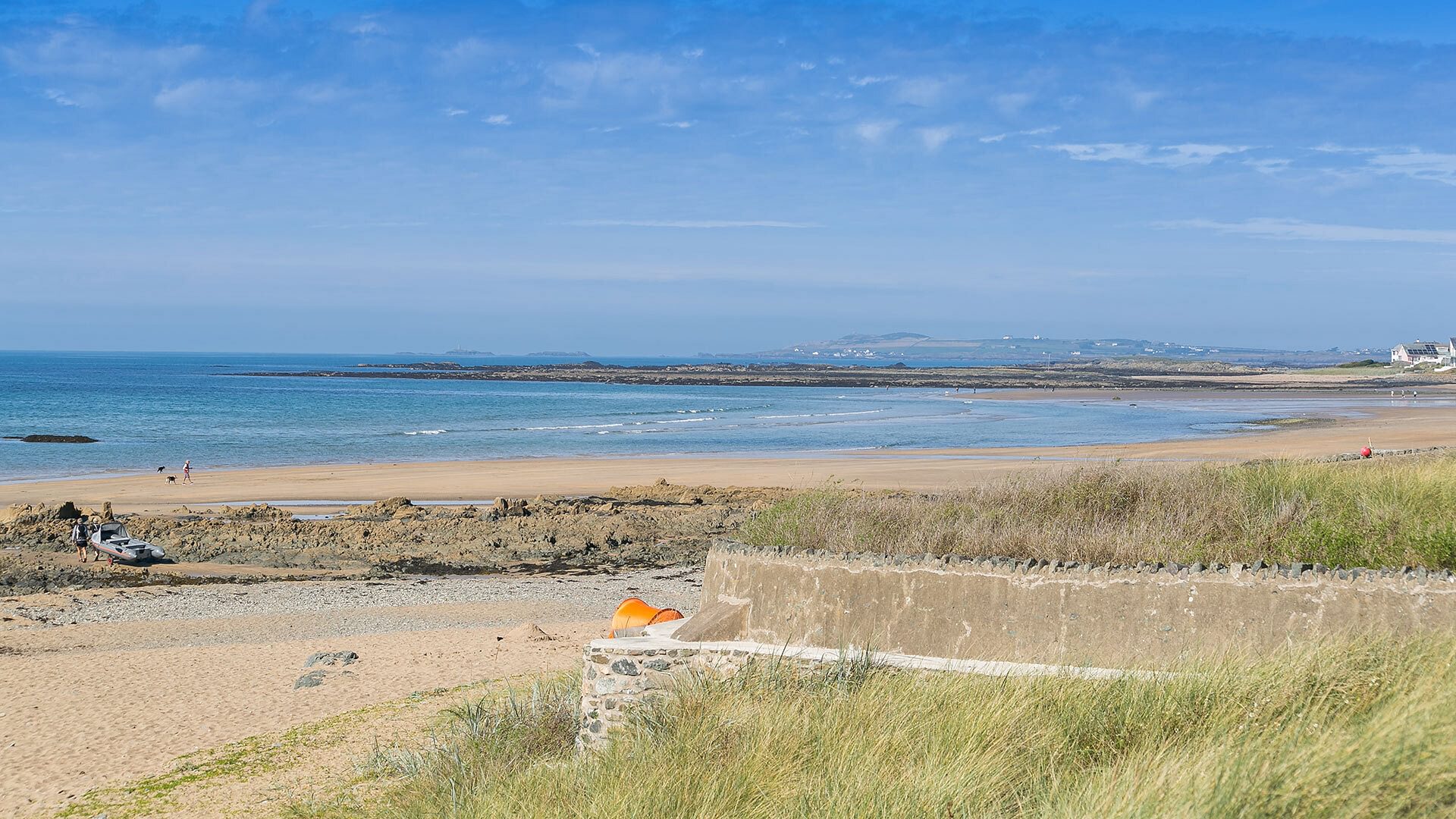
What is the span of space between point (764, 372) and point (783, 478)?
11971cm

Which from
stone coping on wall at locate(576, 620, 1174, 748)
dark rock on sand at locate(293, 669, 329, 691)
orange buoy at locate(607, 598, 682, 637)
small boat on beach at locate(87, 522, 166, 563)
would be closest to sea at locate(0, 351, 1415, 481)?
small boat on beach at locate(87, 522, 166, 563)

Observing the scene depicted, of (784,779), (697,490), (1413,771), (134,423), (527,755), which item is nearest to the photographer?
(1413,771)

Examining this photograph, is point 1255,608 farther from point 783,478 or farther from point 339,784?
point 783,478

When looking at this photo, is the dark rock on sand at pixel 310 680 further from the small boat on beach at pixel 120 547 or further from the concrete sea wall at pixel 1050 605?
the small boat on beach at pixel 120 547

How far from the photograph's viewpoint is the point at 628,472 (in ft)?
Result: 113

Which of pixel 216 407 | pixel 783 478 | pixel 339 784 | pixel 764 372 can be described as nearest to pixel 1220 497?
pixel 339 784

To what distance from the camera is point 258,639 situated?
15.1m

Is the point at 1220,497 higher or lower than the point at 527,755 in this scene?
higher

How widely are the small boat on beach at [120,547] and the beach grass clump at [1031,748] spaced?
14845 millimetres

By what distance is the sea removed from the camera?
138ft

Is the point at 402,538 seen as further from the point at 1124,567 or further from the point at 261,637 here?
the point at 1124,567

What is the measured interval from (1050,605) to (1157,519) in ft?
9.33

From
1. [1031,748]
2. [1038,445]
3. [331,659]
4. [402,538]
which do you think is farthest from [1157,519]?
[1038,445]

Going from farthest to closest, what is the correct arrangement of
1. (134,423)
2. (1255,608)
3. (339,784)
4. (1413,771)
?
(134,423) → (339,784) → (1255,608) → (1413,771)
